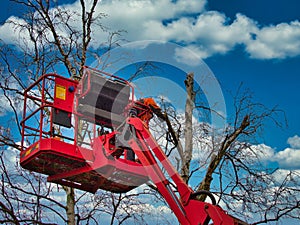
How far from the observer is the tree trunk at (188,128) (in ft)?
39.1

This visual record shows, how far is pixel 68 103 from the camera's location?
29.6ft

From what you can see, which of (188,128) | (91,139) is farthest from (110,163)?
(188,128)

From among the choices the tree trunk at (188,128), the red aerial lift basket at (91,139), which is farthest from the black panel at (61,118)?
the tree trunk at (188,128)

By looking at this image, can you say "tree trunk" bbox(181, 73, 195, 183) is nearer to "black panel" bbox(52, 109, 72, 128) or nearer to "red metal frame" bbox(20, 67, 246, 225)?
"red metal frame" bbox(20, 67, 246, 225)

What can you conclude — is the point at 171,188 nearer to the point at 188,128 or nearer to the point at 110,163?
the point at 110,163

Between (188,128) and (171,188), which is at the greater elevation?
(188,128)

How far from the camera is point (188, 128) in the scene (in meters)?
12.5

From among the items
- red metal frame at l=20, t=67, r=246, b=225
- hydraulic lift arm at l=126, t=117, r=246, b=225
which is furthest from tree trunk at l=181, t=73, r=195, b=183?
hydraulic lift arm at l=126, t=117, r=246, b=225

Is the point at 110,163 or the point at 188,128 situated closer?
the point at 110,163

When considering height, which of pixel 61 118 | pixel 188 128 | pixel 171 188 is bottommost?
pixel 171 188

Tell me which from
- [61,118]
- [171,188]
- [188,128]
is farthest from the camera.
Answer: [188,128]

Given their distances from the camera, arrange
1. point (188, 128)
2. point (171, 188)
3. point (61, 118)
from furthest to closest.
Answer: point (188, 128)
point (61, 118)
point (171, 188)

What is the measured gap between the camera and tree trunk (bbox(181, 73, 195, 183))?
11.9m

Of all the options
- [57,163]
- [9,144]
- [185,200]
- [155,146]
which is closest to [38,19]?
[9,144]
